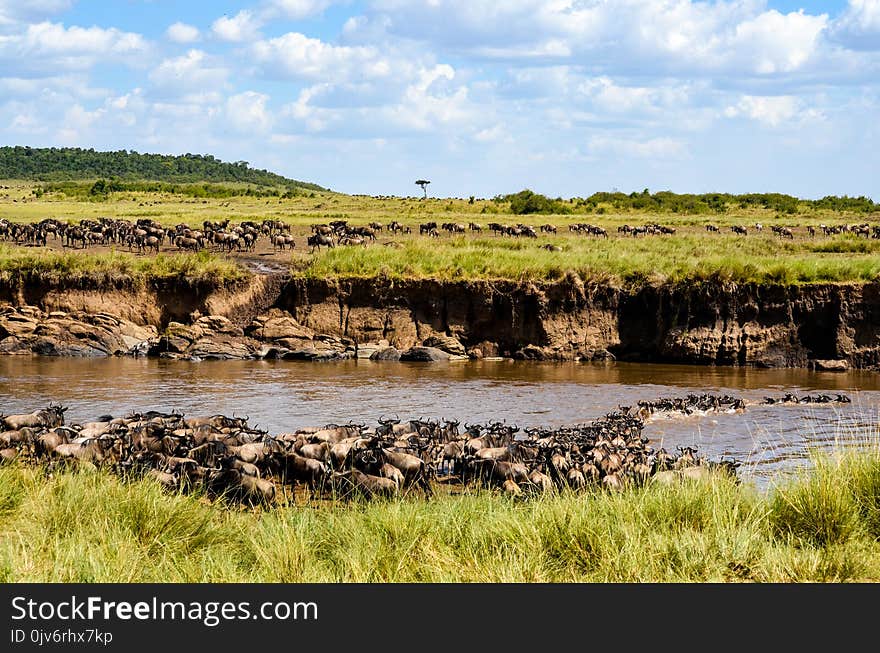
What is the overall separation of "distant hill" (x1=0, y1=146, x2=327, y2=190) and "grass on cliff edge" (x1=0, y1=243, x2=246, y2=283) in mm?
92328

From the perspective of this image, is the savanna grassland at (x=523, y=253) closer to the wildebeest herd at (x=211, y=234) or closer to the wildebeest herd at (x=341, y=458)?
the wildebeest herd at (x=211, y=234)

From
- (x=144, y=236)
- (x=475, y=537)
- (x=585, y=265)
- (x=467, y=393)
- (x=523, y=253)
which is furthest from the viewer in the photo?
(x=144, y=236)

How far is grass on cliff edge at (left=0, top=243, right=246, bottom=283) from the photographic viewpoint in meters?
29.2

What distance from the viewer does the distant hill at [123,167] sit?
12581 cm

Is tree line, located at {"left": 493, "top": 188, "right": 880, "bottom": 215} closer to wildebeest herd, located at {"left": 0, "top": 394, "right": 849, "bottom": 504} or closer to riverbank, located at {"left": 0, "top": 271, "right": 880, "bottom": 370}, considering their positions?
riverbank, located at {"left": 0, "top": 271, "right": 880, "bottom": 370}

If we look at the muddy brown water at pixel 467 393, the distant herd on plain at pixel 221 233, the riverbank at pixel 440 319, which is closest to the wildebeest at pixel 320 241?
the distant herd on plain at pixel 221 233

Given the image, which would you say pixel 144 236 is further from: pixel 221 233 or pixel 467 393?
pixel 467 393

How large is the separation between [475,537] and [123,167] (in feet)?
444

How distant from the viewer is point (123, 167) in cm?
13350

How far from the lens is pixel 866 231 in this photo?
4491 cm

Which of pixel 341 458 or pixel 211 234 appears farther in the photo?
pixel 211 234

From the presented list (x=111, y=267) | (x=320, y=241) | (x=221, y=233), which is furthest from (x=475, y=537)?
(x=221, y=233)

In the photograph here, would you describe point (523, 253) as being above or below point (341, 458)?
above
